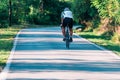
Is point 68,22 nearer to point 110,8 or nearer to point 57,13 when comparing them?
point 110,8

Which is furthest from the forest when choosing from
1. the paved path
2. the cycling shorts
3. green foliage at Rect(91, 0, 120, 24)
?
the paved path

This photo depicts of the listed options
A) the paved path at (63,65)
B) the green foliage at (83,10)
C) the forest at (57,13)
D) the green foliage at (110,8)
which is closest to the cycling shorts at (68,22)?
the paved path at (63,65)

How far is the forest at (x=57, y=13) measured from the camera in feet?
114

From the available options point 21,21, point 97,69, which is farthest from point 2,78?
point 21,21

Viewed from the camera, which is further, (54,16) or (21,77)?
(54,16)

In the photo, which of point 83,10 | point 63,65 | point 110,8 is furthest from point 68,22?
point 83,10

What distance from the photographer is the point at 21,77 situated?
14547mm

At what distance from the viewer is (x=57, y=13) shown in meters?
75.0

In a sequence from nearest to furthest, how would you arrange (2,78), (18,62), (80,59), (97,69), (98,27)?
(2,78) < (97,69) < (18,62) < (80,59) < (98,27)

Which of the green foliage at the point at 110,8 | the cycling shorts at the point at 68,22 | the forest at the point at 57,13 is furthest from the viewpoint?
the forest at the point at 57,13

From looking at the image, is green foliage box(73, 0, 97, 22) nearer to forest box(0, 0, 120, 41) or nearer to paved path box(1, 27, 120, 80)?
forest box(0, 0, 120, 41)

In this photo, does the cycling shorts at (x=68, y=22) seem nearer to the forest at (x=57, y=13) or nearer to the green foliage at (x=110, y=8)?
the green foliage at (x=110, y=8)

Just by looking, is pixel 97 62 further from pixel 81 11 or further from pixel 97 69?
pixel 81 11

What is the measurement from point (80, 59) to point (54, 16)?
54.5 m
